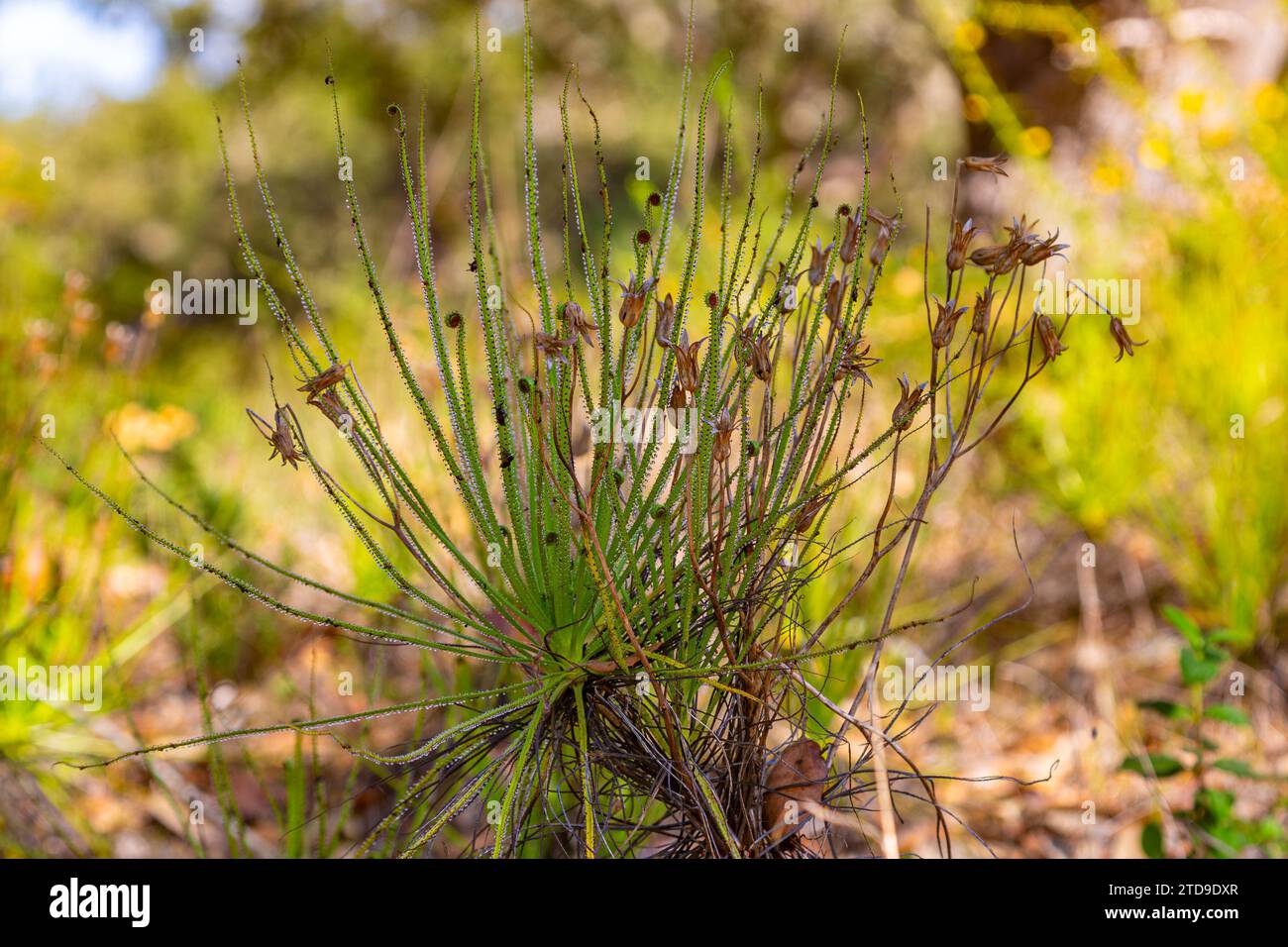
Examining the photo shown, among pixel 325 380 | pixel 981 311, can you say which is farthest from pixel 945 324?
pixel 325 380

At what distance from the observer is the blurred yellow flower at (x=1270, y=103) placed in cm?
272

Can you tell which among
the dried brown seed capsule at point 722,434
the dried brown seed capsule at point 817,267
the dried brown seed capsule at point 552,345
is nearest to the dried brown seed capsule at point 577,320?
the dried brown seed capsule at point 552,345

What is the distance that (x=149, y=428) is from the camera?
248 centimetres

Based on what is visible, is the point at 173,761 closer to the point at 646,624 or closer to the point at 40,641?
the point at 40,641

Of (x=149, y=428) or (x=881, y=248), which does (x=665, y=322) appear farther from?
(x=149, y=428)

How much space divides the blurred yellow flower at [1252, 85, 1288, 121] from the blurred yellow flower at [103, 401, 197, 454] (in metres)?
3.03

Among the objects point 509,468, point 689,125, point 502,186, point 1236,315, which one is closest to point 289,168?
point 502,186

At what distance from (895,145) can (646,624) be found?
563 centimetres

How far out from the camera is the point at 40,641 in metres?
1.94

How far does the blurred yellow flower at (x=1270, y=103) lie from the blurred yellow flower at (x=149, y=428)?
3.03 m

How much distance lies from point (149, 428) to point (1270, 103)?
319 cm

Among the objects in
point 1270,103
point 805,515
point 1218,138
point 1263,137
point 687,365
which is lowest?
point 805,515

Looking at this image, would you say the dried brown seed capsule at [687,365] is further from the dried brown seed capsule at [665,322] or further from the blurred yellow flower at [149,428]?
the blurred yellow flower at [149,428]

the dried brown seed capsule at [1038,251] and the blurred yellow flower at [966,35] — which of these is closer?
the dried brown seed capsule at [1038,251]
